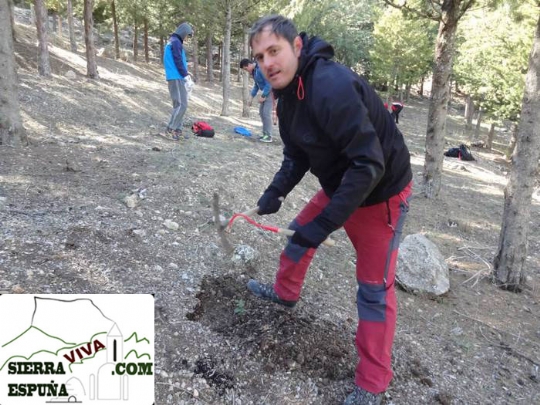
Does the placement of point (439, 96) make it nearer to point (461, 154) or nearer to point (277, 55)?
point (277, 55)

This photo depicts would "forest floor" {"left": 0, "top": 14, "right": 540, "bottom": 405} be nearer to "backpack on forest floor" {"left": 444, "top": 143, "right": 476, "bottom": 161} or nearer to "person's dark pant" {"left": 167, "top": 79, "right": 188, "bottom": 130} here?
"person's dark pant" {"left": 167, "top": 79, "right": 188, "bottom": 130}

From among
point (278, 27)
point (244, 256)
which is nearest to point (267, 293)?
point (244, 256)

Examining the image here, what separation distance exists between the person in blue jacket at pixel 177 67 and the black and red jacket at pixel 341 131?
5751 millimetres

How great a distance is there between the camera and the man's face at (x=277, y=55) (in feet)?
7.55

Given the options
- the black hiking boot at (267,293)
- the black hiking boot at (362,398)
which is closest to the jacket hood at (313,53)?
the black hiking boot at (267,293)

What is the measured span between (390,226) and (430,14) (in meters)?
7.30

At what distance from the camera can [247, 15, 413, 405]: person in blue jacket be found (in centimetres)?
213

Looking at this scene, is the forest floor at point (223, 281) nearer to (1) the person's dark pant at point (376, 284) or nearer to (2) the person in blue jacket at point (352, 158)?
(1) the person's dark pant at point (376, 284)

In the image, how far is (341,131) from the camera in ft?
6.95

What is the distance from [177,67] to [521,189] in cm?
593

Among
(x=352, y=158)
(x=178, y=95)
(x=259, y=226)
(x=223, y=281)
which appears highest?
(x=352, y=158)

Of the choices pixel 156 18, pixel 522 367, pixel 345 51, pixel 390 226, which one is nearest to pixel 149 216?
pixel 390 226

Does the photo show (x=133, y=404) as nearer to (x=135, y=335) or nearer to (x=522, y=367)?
(x=135, y=335)

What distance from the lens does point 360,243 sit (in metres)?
2.61
